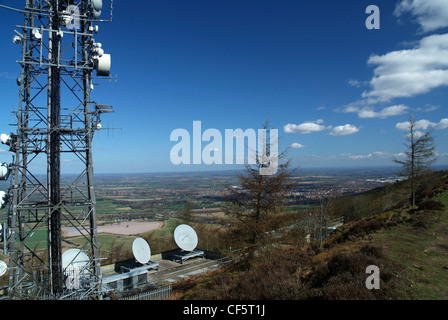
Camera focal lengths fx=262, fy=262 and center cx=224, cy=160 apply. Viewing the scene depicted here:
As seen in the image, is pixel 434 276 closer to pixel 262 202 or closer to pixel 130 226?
pixel 262 202

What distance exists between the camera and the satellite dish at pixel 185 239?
25875mm

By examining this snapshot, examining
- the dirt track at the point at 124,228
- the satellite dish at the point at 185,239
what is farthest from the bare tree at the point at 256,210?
the dirt track at the point at 124,228

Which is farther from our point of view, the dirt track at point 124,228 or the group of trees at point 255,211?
the dirt track at point 124,228

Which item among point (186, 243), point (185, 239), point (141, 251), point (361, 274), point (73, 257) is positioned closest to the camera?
point (361, 274)

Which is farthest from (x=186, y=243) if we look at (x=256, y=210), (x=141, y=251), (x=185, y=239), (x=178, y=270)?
(x=256, y=210)

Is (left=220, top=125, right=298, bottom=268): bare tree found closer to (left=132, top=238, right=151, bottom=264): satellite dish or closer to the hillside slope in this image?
the hillside slope

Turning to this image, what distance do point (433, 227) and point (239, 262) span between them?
10.9 meters

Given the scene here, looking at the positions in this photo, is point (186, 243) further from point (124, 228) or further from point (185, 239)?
point (124, 228)

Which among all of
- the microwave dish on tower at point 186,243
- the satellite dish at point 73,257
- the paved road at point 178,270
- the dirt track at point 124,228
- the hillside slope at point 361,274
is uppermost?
the hillside slope at point 361,274

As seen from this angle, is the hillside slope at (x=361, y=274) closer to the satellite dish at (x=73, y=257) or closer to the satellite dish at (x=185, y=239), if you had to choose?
the satellite dish at (x=73, y=257)

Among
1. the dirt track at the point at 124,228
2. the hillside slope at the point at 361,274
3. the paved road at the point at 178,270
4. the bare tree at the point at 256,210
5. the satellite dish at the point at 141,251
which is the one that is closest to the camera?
the hillside slope at the point at 361,274

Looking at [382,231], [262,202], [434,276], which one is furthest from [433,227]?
[262,202]

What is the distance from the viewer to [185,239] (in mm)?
26281

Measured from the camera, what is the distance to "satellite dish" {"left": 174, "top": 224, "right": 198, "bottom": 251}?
2588cm
